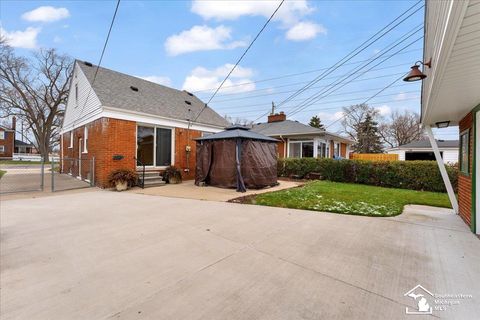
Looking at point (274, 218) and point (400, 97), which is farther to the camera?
point (400, 97)

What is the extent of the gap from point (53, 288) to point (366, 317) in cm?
295

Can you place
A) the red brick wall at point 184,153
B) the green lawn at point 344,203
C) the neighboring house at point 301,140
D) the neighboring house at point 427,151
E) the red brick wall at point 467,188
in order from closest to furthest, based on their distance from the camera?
1. the red brick wall at point 467,188
2. the green lawn at point 344,203
3. the red brick wall at point 184,153
4. the neighboring house at point 301,140
5. the neighboring house at point 427,151

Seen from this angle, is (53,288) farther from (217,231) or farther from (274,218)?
(274,218)

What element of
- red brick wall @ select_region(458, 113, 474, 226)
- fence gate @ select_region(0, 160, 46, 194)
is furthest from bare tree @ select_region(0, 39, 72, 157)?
red brick wall @ select_region(458, 113, 474, 226)

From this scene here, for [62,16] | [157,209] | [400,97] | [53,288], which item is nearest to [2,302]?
[53,288]

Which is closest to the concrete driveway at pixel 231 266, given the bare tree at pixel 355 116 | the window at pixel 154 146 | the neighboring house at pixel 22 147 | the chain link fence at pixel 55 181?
the chain link fence at pixel 55 181

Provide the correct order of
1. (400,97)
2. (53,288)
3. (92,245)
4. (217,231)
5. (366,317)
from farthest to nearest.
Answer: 1. (400,97)
2. (217,231)
3. (92,245)
4. (53,288)
5. (366,317)

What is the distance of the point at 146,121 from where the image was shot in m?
10.8

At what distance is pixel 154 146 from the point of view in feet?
37.2

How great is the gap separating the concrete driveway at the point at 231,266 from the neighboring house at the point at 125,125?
507 cm

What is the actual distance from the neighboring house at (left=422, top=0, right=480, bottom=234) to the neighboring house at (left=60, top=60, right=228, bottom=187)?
10084 millimetres

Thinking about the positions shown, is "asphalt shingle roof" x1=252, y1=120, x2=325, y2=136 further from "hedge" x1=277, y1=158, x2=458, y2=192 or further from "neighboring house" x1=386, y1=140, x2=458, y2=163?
"neighboring house" x1=386, y1=140, x2=458, y2=163

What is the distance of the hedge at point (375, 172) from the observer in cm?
955

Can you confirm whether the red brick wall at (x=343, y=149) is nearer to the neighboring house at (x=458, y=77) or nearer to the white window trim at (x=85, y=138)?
the neighboring house at (x=458, y=77)
